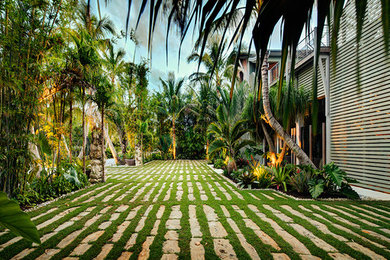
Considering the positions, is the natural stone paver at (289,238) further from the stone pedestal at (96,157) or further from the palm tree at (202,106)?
the palm tree at (202,106)

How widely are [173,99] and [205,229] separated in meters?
12.6

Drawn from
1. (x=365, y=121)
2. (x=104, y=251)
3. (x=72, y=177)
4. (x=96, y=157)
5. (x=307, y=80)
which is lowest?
(x=104, y=251)

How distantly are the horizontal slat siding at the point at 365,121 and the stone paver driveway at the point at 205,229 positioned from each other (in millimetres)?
1405

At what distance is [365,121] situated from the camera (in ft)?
16.3

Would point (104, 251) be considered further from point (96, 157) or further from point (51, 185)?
point (96, 157)

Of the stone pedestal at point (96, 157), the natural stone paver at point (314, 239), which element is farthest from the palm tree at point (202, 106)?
the natural stone paver at point (314, 239)

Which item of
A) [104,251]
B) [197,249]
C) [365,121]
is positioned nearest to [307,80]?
[365,121]

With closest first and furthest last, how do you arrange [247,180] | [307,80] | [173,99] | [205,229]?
[205,229]
[247,180]
[307,80]
[173,99]

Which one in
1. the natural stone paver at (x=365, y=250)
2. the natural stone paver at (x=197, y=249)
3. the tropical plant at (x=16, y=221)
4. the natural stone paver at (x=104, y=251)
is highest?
the tropical plant at (x=16, y=221)

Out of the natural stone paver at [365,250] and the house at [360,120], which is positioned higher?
the house at [360,120]

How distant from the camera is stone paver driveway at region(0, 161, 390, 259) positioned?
2.08 meters

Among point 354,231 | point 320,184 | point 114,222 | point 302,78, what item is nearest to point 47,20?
point 114,222

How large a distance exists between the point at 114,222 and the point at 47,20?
4190 mm

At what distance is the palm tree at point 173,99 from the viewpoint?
1457cm
